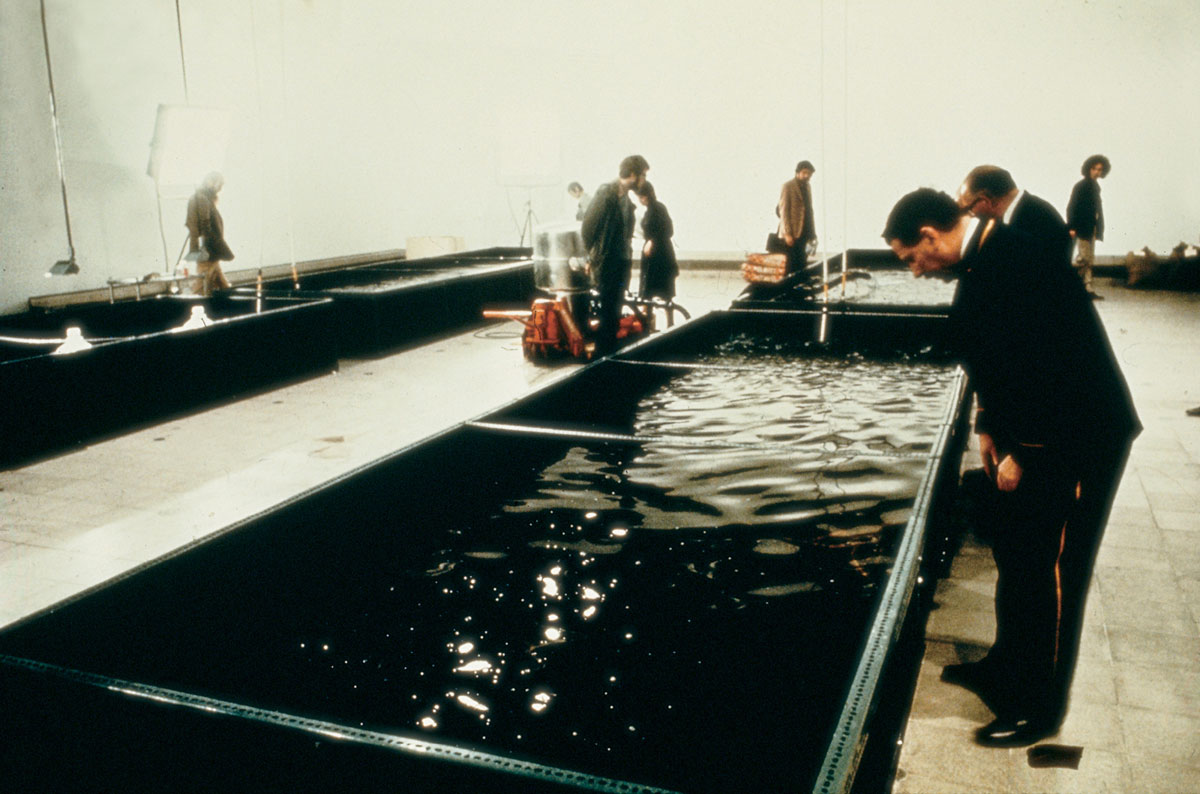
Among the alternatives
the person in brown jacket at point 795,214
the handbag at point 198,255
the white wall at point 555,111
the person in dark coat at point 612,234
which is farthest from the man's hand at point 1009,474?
the handbag at point 198,255

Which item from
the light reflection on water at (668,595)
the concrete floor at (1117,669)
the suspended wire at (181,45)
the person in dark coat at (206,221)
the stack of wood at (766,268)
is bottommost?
the concrete floor at (1117,669)

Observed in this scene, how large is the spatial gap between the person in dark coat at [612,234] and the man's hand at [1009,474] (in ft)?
16.6

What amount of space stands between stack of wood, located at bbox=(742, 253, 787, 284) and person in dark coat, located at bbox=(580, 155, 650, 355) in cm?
261

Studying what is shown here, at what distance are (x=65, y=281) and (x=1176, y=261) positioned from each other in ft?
46.3

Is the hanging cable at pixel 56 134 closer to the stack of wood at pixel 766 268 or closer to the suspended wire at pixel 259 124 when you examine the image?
the suspended wire at pixel 259 124

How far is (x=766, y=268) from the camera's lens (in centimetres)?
982

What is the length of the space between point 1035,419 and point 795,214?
8.29 metres

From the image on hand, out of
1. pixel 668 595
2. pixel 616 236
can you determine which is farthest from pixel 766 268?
pixel 668 595

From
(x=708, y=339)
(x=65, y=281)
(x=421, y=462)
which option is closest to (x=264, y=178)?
(x=65, y=281)

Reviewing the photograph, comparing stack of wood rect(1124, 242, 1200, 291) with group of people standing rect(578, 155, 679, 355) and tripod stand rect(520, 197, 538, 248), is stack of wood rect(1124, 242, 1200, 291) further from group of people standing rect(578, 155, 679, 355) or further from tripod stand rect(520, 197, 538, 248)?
tripod stand rect(520, 197, 538, 248)

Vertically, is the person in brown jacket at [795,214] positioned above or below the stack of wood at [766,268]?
above

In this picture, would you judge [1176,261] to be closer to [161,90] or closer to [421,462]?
[421,462]

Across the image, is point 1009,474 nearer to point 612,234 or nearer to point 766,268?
point 612,234

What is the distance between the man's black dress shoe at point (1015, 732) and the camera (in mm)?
2494
